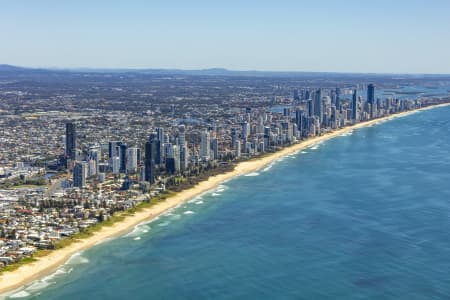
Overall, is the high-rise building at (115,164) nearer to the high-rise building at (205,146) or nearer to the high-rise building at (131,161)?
the high-rise building at (131,161)

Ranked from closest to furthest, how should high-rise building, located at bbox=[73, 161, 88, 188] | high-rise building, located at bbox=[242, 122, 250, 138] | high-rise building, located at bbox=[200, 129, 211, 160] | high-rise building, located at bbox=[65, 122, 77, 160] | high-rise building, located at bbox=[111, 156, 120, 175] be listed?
high-rise building, located at bbox=[73, 161, 88, 188], high-rise building, located at bbox=[111, 156, 120, 175], high-rise building, located at bbox=[65, 122, 77, 160], high-rise building, located at bbox=[200, 129, 211, 160], high-rise building, located at bbox=[242, 122, 250, 138]

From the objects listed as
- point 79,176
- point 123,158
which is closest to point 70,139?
point 123,158

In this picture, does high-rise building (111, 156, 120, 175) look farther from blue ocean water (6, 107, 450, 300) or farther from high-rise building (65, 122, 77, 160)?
blue ocean water (6, 107, 450, 300)

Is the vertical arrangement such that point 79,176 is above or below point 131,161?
below

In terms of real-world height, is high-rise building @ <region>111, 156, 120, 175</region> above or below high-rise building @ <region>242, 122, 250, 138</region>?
below

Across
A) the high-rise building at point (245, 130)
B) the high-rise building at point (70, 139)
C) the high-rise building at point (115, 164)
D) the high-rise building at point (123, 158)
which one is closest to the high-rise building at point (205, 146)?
the high-rise building at point (123, 158)

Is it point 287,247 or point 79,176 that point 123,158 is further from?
point 287,247

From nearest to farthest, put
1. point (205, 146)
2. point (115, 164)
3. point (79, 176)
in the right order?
point (79, 176), point (115, 164), point (205, 146)

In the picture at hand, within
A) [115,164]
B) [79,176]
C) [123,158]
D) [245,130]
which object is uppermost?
[245,130]

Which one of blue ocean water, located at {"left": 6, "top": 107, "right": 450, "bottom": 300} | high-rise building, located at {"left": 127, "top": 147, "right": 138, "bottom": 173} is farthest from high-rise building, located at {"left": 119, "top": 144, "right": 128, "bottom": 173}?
blue ocean water, located at {"left": 6, "top": 107, "right": 450, "bottom": 300}
